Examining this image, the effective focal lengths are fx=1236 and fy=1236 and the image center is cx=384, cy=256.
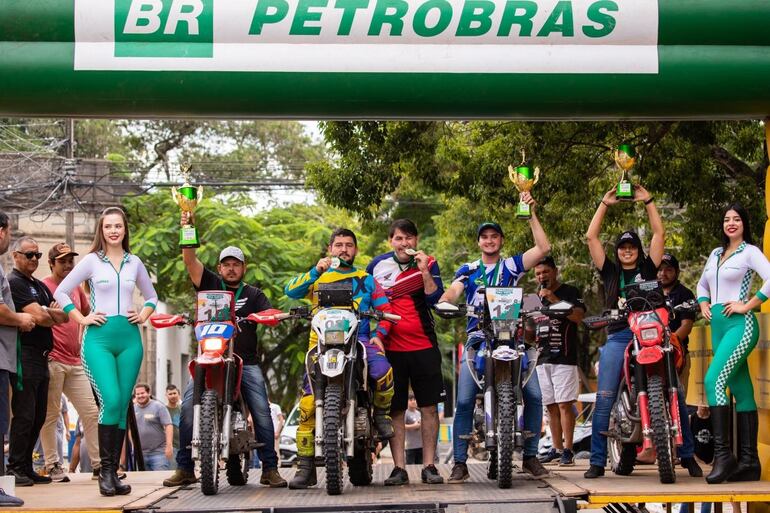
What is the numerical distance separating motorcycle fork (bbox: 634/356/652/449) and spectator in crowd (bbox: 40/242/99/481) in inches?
187

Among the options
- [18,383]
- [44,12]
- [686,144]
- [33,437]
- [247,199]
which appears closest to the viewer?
[44,12]

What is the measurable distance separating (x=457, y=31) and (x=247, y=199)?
24.4m

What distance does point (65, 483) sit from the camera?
10.2 m

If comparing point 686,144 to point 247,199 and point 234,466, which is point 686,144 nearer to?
point 234,466

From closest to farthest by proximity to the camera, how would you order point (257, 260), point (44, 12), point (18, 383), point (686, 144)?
point (44, 12) → point (18, 383) → point (686, 144) → point (257, 260)

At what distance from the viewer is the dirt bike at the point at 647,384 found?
28.2 ft

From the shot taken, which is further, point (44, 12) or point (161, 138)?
point (161, 138)

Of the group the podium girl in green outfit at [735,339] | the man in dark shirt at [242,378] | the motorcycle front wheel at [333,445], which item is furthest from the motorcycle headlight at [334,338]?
the podium girl in green outfit at [735,339]

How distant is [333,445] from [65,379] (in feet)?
12.7

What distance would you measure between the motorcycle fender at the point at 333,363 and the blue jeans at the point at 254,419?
4.34 feet

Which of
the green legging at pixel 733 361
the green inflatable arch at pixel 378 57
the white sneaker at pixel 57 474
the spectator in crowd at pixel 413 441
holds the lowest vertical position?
the spectator in crowd at pixel 413 441

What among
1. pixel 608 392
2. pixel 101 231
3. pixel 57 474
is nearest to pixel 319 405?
pixel 101 231

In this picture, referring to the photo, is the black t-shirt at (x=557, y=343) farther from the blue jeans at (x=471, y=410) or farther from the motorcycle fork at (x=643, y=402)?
the motorcycle fork at (x=643, y=402)

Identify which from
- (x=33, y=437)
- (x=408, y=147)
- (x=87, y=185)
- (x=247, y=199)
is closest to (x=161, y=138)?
(x=247, y=199)
